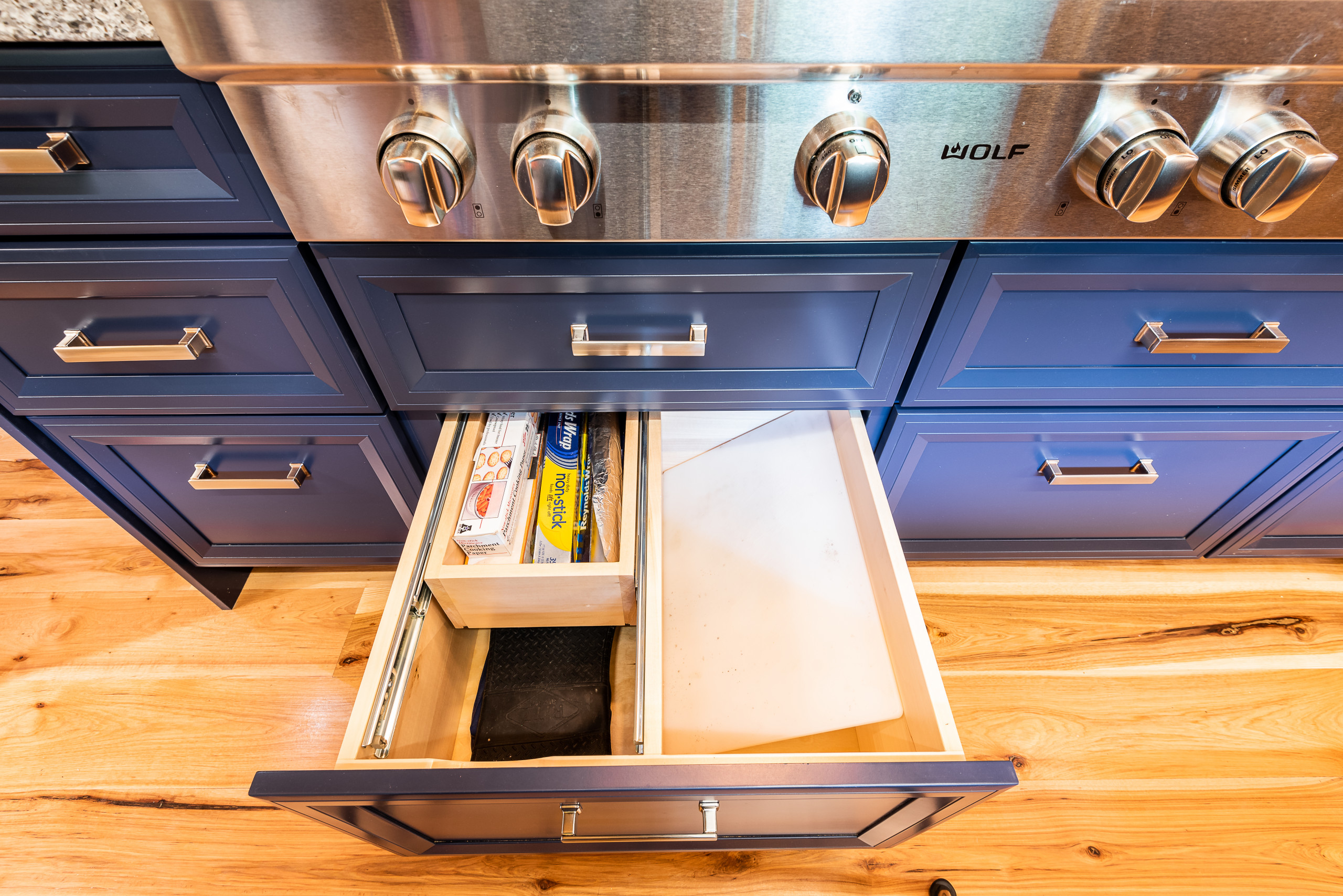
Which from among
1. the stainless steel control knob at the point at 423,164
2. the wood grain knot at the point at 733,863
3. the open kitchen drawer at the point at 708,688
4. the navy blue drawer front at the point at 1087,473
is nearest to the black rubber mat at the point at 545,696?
the open kitchen drawer at the point at 708,688

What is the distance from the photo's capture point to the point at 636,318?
667mm

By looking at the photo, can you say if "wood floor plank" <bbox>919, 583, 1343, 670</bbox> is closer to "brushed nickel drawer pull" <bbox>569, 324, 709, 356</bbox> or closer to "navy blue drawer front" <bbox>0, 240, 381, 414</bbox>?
"brushed nickel drawer pull" <bbox>569, 324, 709, 356</bbox>

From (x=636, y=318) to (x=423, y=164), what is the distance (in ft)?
0.84

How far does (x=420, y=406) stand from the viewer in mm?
767

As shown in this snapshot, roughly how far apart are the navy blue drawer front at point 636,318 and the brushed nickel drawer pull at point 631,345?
0.01 m

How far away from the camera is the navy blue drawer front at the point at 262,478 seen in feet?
2.63

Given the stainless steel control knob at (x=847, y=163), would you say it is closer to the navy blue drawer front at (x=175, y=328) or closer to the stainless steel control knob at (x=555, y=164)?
the stainless steel control knob at (x=555, y=164)

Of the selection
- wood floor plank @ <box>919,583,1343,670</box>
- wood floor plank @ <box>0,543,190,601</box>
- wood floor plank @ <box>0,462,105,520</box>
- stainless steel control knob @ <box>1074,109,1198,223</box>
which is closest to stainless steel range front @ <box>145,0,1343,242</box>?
stainless steel control knob @ <box>1074,109,1198,223</box>

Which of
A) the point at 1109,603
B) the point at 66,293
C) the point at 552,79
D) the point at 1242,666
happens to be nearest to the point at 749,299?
the point at 552,79

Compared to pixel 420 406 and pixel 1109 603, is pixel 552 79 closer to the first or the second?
pixel 420 406

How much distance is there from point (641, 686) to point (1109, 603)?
3.08 ft

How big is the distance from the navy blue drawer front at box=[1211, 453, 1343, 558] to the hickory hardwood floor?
111 millimetres

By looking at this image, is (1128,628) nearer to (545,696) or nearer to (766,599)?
(766,599)

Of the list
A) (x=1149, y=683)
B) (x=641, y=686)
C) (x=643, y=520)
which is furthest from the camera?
(x=1149, y=683)
